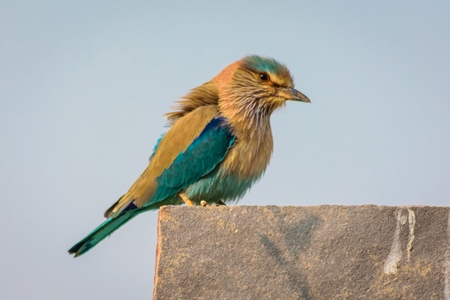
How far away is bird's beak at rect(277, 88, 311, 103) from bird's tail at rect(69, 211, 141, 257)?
1594 mm

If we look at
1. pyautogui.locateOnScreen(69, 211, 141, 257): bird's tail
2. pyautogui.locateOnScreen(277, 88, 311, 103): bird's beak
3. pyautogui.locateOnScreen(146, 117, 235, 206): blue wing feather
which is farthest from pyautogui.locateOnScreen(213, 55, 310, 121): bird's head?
pyautogui.locateOnScreen(69, 211, 141, 257): bird's tail

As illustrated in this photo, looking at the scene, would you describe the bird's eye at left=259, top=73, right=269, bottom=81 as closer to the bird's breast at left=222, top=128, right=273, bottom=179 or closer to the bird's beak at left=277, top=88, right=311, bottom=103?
the bird's beak at left=277, top=88, right=311, bottom=103

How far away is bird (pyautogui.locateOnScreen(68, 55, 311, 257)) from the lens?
5.73 meters

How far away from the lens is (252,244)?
162 inches

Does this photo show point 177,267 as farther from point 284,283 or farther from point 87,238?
point 87,238

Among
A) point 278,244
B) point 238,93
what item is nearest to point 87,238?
point 238,93

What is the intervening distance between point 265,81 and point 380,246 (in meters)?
2.50

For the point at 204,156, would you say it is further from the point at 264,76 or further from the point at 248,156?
the point at 264,76

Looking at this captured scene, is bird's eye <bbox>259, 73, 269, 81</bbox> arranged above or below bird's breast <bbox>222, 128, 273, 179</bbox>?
above

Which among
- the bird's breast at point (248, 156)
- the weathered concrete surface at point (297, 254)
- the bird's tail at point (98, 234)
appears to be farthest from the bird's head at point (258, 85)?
the weathered concrete surface at point (297, 254)

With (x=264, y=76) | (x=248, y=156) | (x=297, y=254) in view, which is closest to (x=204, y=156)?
(x=248, y=156)

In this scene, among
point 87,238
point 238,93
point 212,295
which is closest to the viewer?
point 212,295

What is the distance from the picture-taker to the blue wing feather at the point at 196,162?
225 inches

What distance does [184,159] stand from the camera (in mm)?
5785
